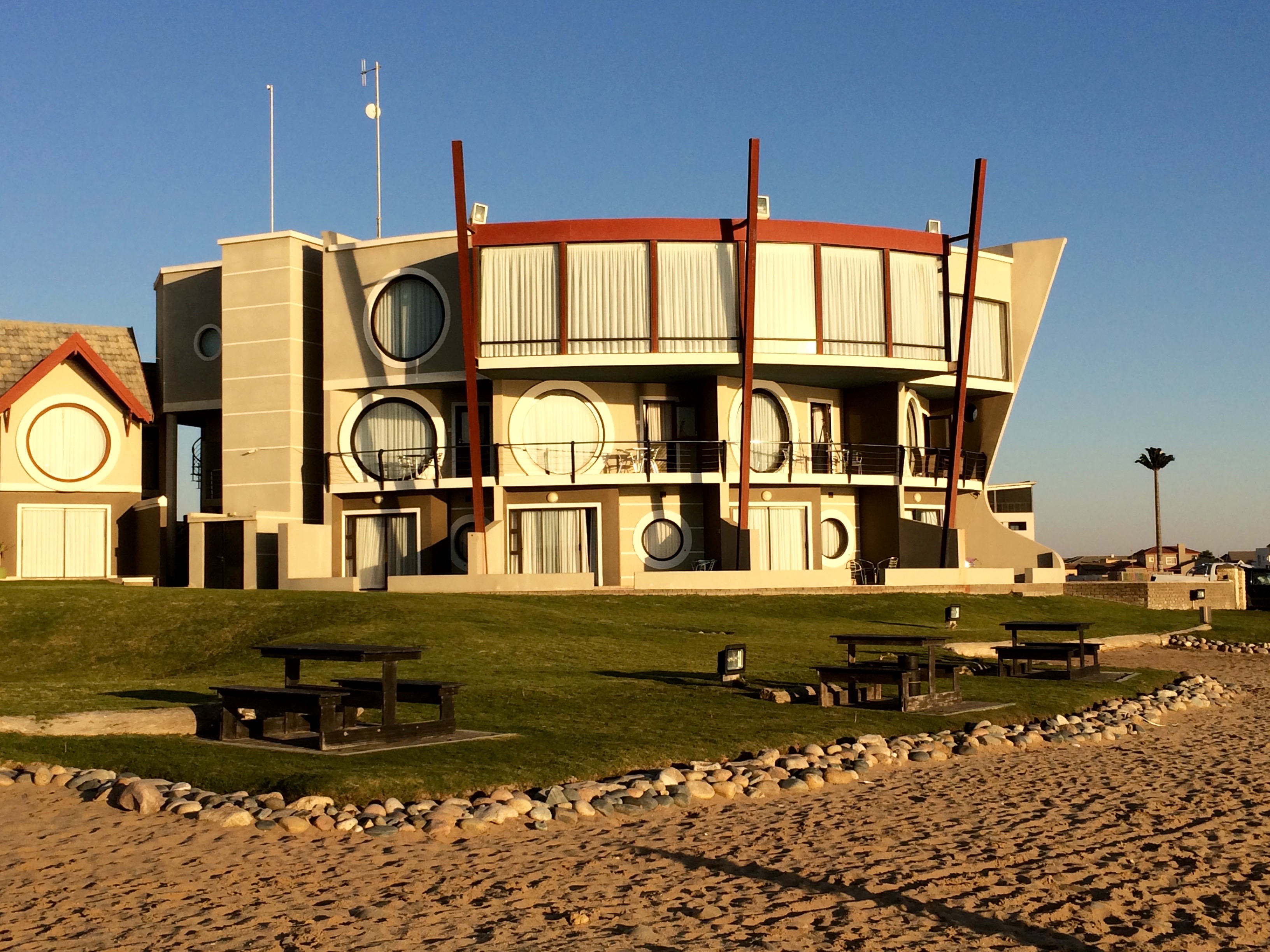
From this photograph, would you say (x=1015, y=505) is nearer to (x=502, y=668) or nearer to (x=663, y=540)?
(x=663, y=540)

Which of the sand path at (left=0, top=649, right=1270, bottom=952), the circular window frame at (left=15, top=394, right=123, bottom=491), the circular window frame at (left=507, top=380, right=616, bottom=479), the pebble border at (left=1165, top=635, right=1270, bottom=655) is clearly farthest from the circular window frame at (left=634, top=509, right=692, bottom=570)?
the sand path at (left=0, top=649, right=1270, bottom=952)

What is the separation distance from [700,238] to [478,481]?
9.66m

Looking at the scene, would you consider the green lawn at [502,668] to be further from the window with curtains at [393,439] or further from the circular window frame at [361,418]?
the window with curtains at [393,439]

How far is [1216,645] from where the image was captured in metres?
31.2

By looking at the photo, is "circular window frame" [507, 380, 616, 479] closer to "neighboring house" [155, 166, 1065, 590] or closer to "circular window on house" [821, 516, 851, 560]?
"neighboring house" [155, 166, 1065, 590]

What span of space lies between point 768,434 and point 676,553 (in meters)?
4.93

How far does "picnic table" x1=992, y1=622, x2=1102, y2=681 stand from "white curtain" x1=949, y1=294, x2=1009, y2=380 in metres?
20.7

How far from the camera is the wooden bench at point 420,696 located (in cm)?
1304

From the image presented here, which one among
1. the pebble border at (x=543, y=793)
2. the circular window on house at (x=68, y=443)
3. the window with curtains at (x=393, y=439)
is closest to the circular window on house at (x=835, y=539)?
the window with curtains at (x=393, y=439)

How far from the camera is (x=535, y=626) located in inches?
973

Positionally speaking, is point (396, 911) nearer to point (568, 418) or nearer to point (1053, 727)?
point (1053, 727)

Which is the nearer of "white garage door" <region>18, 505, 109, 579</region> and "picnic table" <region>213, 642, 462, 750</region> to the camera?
"picnic table" <region>213, 642, 462, 750</region>

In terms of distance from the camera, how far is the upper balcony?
3759 cm

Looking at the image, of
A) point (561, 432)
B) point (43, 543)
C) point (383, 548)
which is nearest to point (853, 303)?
point (561, 432)
